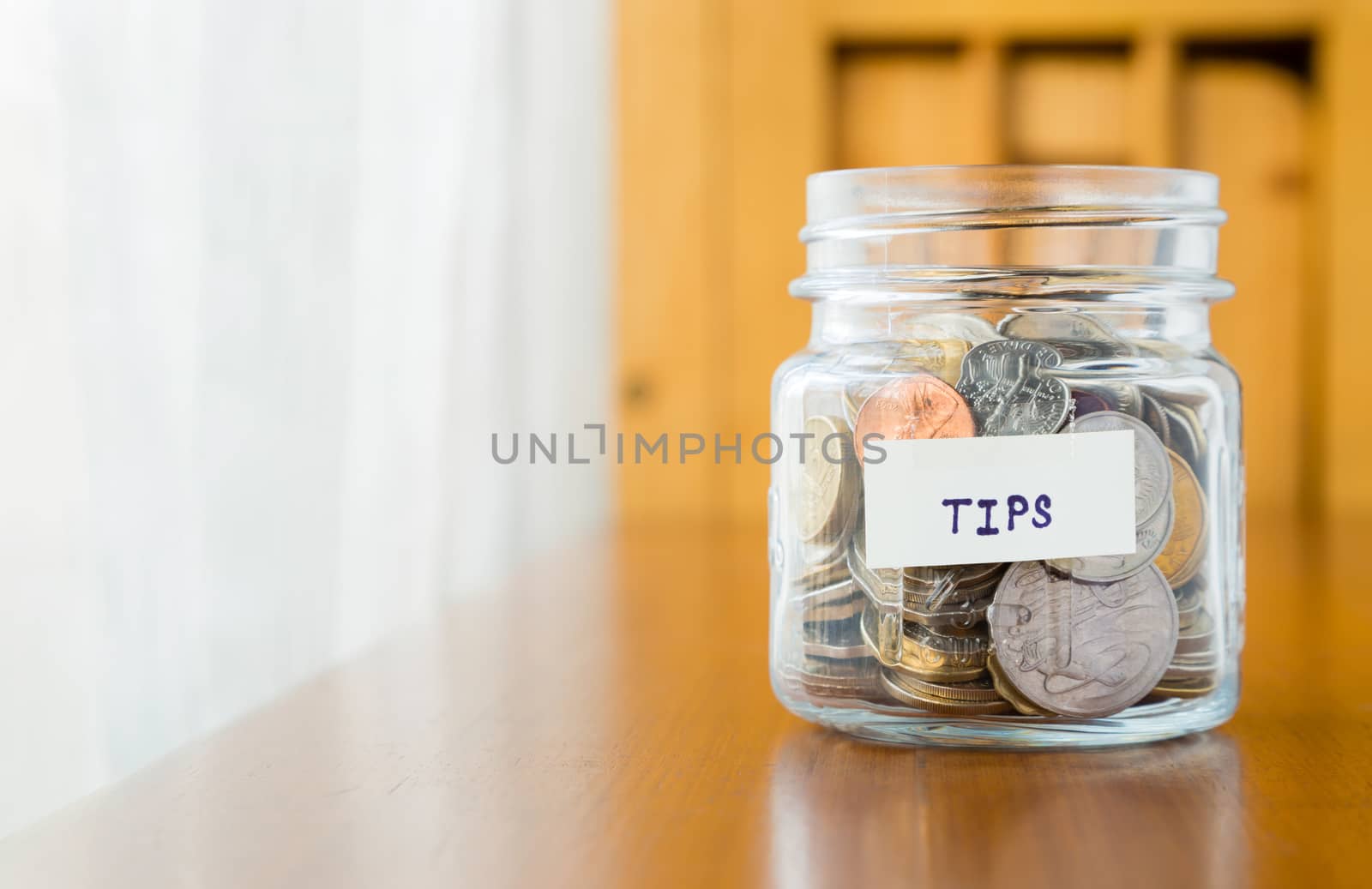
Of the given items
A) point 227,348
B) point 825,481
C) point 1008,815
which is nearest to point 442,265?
point 227,348

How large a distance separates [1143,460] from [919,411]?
0.10 m

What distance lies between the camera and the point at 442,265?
1.47m

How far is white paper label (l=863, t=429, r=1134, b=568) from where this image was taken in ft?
1.79

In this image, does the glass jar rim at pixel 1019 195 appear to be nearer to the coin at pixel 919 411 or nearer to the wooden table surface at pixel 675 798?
the coin at pixel 919 411

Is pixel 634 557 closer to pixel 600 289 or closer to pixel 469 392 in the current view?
Answer: pixel 469 392

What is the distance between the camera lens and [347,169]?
47.1 inches

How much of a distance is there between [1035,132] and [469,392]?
0.94 m

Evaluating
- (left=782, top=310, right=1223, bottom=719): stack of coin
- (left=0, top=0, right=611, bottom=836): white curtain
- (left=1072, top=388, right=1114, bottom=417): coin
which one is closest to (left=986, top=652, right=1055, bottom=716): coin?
(left=782, top=310, right=1223, bottom=719): stack of coin

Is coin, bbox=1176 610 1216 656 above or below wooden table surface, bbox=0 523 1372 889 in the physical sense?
above

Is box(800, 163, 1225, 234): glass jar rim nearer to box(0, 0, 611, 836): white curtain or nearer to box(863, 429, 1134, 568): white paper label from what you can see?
box(863, 429, 1134, 568): white paper label

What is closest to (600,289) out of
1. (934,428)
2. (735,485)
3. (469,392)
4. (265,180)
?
(735,485)

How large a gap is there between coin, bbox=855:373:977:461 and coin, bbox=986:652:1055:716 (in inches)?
3.8

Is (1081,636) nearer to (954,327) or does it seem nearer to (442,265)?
(954,327)

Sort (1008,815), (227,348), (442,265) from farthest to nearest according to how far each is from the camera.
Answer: (442,265), (227,348), (1008,815)
